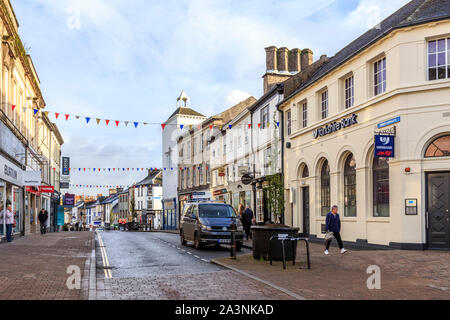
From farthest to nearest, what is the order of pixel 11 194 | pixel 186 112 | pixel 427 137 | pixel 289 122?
pixel 186 112 → pixel 289 122 → pixel 11 194 → pixel 427 137

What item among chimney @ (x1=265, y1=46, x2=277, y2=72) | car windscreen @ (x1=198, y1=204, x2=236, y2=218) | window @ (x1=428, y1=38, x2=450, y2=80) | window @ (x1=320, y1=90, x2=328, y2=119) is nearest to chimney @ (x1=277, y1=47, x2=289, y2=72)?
chimney @ (x1=265, y1=46, x2=277, y2=72)

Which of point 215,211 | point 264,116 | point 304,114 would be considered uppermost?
point 264,116

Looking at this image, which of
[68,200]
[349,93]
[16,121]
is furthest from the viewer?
[68,200]

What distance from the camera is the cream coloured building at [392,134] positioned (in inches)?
642

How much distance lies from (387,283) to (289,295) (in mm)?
2771

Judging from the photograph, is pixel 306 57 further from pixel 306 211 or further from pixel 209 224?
pixel 209 224

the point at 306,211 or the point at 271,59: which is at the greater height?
the point at 271,59

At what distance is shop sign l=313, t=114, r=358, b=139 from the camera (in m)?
19.9

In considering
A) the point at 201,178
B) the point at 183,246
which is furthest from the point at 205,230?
the point at 201,178

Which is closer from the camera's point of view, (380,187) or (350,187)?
(380,187)

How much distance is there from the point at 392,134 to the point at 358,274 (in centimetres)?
705

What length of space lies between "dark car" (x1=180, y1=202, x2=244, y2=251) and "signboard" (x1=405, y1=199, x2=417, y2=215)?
224 inches

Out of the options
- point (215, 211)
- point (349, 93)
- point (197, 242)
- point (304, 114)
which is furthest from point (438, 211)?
point (304, 114)

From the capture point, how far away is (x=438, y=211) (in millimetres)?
16172
